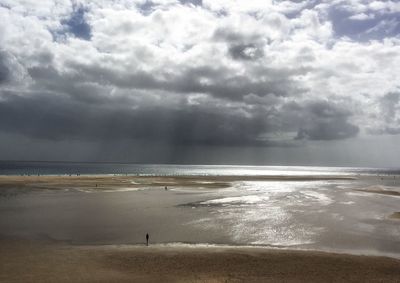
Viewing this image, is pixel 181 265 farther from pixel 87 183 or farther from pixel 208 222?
pixel 87 183

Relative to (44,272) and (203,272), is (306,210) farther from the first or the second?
(44,272)

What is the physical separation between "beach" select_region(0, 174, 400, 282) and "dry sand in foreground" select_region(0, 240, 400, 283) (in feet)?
0.19

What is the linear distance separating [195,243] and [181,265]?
6481 millimetres

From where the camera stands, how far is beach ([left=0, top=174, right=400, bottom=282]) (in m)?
21.5

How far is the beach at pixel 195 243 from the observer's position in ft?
70.7

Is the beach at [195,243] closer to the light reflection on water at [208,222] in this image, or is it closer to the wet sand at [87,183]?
the light reflection on water at [208,222]

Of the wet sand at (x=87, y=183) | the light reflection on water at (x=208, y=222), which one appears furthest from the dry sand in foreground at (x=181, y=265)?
the wet sand at (x=87, y=183)

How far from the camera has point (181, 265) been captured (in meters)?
23.1

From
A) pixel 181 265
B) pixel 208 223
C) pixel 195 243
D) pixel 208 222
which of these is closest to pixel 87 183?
pixel 208 222

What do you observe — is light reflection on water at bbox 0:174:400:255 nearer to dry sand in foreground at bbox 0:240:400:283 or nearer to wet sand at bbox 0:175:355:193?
dry sand in foreground at bbox 0:240:400:283

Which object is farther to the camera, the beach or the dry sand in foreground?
the beach

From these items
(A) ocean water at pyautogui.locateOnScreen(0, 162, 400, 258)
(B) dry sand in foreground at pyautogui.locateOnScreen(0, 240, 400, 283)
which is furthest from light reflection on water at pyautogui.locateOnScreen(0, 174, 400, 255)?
(B) dry sand in foreground at pyautogui.locateOnScreen(0, 240, 400, 283)

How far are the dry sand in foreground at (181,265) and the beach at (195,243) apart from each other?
0.06 meters

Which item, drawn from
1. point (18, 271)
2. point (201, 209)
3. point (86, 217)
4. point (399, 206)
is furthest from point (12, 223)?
point (399, 206)
